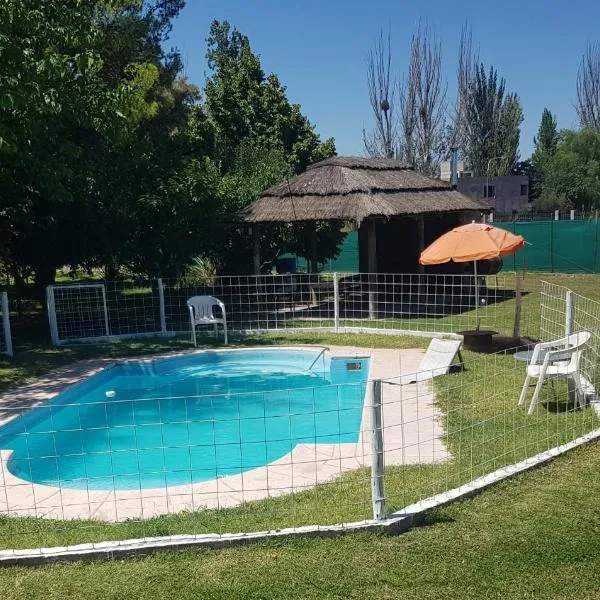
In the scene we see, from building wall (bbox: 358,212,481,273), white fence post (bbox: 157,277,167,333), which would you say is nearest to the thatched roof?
building wall (bbox: 358,212,481,273)

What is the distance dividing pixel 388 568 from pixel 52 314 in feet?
35.2

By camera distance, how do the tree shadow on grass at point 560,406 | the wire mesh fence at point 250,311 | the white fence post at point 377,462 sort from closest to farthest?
the white fence post at point 377,462, the tree shadow on grass at point 560,406, the wire mesh fence at point 250,311

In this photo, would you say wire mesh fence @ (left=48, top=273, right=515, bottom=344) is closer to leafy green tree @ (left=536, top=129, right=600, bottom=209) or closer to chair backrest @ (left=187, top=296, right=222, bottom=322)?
chair backrest @ (left=187, top=296, right=222, bottom=322)

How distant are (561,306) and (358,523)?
1032 centimetres

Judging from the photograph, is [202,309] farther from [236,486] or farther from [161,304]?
[236,486]

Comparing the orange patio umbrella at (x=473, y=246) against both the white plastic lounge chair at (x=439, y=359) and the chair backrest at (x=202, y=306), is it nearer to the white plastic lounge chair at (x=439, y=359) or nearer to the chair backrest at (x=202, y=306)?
the white plastic lounge chair at (x=439, y=359)

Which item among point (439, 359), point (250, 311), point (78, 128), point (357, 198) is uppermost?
point (78, 128)

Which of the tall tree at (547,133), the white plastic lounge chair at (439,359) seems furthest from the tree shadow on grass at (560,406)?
the tall tree at (547,133)

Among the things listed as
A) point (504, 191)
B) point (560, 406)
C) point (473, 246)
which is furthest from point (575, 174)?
point (560, 406)

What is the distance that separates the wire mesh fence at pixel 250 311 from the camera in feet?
44.3

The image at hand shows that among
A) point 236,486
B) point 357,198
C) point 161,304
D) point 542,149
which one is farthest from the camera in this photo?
point 542,149

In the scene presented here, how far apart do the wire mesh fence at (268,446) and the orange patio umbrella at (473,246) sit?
64.2 inches

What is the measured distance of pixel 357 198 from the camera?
15094mm

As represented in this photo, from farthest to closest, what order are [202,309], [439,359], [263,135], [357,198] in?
[263,135] → [357,198] → [202,309] → [439,359]
